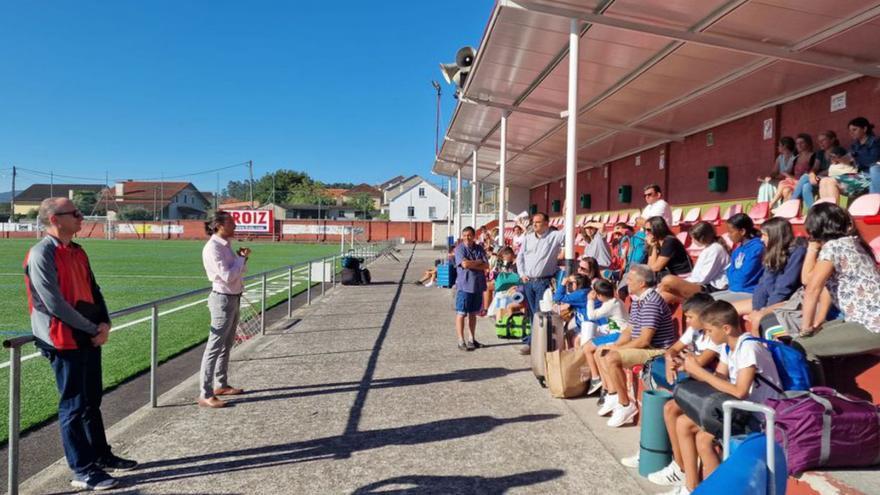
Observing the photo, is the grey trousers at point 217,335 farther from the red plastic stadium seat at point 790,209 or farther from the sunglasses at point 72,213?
the red plastic stadium seat at point 790,209

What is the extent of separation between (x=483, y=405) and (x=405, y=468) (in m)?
1.62

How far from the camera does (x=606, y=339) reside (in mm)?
5746

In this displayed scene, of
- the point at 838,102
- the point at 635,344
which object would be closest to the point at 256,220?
the point at 838,102

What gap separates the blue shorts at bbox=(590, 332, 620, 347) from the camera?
224 inches

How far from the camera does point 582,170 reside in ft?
80.8

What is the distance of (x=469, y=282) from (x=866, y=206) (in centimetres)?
433

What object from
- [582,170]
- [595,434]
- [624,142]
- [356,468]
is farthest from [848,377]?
[582,170]

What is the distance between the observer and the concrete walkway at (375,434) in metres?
3.89

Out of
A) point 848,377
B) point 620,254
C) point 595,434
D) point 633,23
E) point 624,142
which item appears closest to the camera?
point 848,377

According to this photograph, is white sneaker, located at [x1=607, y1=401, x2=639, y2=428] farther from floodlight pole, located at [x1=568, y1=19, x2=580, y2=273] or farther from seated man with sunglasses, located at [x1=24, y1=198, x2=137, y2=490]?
seated man with sunglasses, located at [x1=24, y1=198, x2=137, y2=490]

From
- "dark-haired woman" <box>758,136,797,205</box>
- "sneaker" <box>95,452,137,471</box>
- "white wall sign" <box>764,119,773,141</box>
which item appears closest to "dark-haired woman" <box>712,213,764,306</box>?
"dark-haired woman" <box>758,136,797,205</box>

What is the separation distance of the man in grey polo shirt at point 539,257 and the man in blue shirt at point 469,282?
59cm

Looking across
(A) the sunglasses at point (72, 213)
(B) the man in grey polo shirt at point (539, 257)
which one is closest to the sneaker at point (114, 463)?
(A) the sunglasses at point (72, 213)

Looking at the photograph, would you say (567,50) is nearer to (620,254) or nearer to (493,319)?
(620,254)
